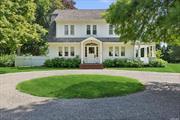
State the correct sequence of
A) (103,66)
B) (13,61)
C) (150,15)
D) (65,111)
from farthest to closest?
(13,61) → (103,66) → (150,15) → (65,111)

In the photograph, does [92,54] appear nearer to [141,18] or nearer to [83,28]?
[83,28]

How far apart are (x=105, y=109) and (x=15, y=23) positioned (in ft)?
60.6

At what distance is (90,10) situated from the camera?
45.9 meters

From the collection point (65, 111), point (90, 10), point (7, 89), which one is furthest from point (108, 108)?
point (90, 10)

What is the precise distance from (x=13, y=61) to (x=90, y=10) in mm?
11738

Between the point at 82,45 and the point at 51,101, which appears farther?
the point at 82,45

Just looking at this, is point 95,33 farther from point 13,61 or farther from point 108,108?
point 108,108

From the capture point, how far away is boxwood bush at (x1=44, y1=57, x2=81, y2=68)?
126 feet

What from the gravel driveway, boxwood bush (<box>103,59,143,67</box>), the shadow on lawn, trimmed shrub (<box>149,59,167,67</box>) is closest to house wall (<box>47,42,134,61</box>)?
boxwood bush (<box>103,59,143,67</box>)

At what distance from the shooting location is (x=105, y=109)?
13266mm

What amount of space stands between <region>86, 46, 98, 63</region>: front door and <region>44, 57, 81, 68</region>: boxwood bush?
7.53ft

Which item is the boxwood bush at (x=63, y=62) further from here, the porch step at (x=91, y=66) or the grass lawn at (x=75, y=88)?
the grass lawn at (x=75, y=88)

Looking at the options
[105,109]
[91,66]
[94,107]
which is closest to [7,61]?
[91,66]

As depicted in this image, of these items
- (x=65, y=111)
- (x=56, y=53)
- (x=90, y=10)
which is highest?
(x=90, y=10)
